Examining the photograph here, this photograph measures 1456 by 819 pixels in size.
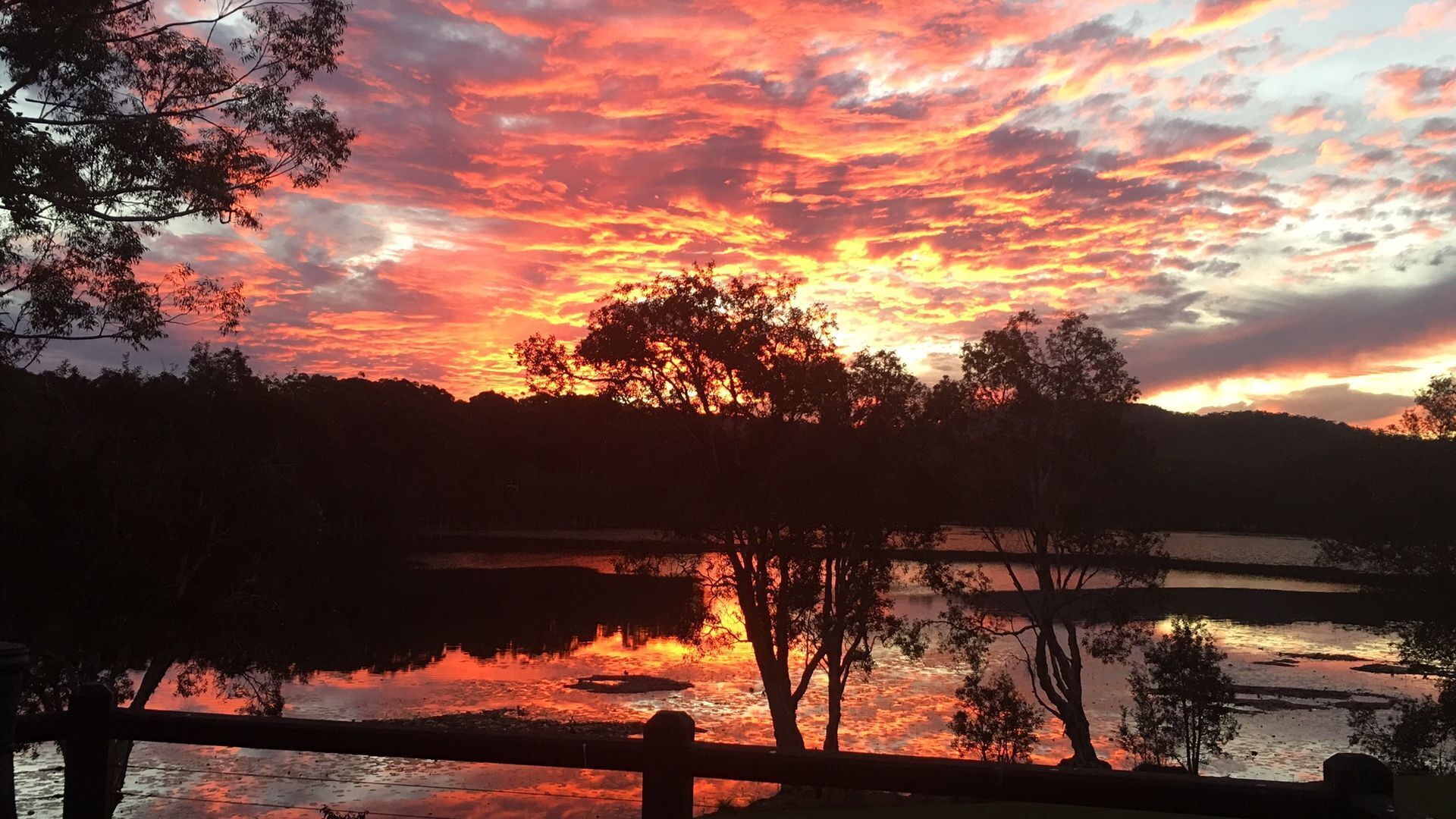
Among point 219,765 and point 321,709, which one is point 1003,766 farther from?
point 321,709

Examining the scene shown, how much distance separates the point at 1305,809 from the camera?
11.7 feet

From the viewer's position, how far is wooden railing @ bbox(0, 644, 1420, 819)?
359 cm

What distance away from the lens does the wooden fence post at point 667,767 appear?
418cm

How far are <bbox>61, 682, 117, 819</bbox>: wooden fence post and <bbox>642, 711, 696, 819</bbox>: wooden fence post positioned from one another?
113 inches

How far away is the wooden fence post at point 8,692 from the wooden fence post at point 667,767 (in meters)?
2.74

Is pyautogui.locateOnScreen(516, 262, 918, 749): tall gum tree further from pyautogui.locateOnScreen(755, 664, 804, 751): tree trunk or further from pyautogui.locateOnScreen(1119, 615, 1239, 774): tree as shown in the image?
pyautogui.locateOnScreen(1119, 615, 1239, 774): tree

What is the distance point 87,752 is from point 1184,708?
37.1 metres

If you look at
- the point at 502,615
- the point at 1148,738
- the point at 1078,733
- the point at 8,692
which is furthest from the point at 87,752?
the point at 502,615

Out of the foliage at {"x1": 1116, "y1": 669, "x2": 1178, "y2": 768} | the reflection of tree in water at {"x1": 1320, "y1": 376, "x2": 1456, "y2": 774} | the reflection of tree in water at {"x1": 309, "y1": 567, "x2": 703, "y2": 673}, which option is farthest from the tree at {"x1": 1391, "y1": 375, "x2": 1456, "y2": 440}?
the reflection of tree in water at {"x1": 309, "y1": 567, "x2": 703, "y2": 673}

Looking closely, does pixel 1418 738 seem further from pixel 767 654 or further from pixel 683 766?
pixel 683 766

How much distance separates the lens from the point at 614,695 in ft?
148

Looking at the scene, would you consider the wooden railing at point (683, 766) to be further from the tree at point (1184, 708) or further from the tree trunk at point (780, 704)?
the tree at point (1184, 708)

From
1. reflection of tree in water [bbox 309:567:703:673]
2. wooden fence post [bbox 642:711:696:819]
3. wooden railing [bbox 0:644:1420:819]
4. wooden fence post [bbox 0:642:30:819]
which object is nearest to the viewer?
wooden railing [bbox 0:644:1420:819]

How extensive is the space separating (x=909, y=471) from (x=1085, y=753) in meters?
11.4
